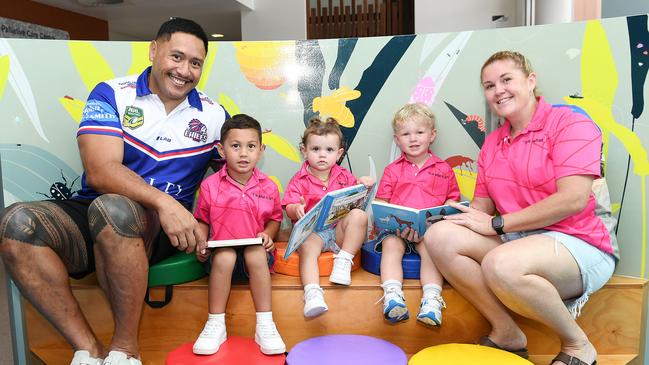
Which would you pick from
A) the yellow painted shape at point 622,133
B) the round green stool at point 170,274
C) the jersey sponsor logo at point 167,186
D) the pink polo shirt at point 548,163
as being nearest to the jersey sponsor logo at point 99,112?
the jersey sponsor logo at point 167,186

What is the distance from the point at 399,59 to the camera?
2379 mm

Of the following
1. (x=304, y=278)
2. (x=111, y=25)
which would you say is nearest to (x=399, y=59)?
(x=304, y=278)

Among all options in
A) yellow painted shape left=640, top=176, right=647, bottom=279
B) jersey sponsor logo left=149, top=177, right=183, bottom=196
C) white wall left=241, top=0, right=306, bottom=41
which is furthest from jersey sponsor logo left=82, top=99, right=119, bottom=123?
white wall left=241, top=0, right=306, bottom=41

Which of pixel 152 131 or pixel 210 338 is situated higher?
pixel 152 131

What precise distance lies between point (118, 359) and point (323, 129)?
→ 50.3 inches

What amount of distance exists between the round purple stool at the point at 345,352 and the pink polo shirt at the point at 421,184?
701 millimetres

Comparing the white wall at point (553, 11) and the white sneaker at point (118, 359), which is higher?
the white wall at point (553, 11)

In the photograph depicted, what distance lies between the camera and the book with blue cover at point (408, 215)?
6.33 ft

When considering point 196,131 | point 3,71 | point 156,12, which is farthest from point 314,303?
point 156,12

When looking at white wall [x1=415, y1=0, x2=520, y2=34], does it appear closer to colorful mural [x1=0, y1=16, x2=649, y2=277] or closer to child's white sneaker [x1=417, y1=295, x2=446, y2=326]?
colorful mural [x1=0, y1=16, x2=649, y2=277]

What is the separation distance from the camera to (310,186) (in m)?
2.29

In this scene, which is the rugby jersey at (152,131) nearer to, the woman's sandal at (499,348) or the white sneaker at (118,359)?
the white sneaker at (118,359)

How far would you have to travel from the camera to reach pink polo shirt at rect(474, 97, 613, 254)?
171 centimetres

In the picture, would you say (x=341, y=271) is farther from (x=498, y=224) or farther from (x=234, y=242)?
(x=498, y=224)
